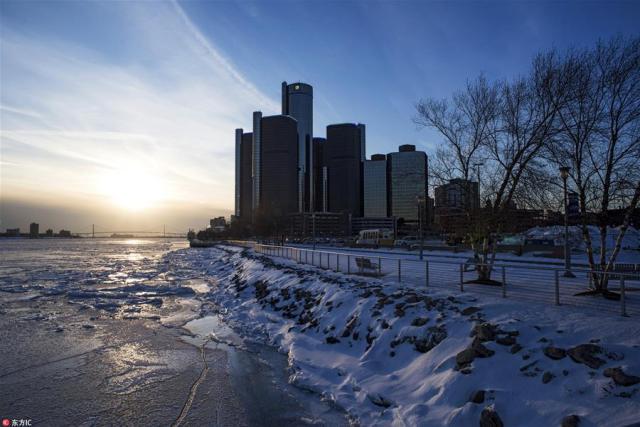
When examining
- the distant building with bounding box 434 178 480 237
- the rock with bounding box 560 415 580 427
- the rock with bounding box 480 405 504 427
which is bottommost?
the rock with bounding box 480 405 504 427

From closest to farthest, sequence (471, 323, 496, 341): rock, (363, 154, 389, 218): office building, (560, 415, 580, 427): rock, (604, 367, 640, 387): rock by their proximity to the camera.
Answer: (560, 415, 580, 427): rock → (604, 367, 640, 387): rock → (471, 323, 496, 341): rock → (363, 154, 389, 218): office building

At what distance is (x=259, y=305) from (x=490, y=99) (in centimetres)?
1368

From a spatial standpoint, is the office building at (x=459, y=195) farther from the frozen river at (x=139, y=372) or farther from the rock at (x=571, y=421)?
the rock at (x=571, y=421)

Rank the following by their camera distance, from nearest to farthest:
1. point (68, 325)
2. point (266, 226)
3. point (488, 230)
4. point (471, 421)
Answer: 1. point (471, 421)
2. point (68, 325)
3. point (488, 230)
4. point (266, 226)

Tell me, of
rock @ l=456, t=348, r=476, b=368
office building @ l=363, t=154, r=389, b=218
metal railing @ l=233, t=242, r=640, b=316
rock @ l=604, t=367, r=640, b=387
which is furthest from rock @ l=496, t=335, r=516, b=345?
office building @ l=363, t=154, r=389, b=218

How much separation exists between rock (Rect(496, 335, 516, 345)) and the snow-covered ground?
0.07 feet

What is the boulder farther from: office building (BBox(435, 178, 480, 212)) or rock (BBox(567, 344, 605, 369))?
office building (BBox(435, 178, 480, 212))

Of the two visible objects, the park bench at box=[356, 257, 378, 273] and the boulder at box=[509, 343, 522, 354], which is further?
the park bench at box=[356, 257, 378, 273]

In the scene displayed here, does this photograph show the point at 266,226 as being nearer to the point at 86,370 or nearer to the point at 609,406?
the point at 86,370

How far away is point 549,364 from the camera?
6.88 m

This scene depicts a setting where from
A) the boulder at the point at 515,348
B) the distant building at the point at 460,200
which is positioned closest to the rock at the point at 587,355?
the boulder at the point at 515,348

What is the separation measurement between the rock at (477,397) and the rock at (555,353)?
1570 millimetres

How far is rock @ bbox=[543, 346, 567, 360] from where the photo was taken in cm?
698

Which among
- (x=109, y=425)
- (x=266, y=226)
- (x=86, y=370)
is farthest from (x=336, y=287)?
(x=266, y=226)
